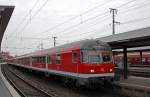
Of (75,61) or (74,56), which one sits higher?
(74,56)

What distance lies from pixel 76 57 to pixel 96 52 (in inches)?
45.1

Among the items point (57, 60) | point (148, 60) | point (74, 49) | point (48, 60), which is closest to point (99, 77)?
point (74, 49)

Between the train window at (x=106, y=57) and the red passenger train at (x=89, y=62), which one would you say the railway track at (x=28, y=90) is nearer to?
the red passenger train at (x=89, y=62)

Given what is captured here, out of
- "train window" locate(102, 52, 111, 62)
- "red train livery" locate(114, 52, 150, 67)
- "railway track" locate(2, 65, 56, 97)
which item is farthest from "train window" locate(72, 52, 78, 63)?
"red train livery" locate(114, 52, 150, 67)

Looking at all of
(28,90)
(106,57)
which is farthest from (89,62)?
(28,90)

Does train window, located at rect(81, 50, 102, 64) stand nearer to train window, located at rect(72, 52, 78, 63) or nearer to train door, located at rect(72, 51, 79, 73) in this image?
train door, located at rect(72, 51, 79, 73)

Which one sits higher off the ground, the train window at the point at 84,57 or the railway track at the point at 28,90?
the train window at the point at 84,57

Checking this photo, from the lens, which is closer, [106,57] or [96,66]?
[96,66]

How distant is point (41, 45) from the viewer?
75.2 meters

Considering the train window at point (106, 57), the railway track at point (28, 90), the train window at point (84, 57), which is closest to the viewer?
the train window at point (84, 57)

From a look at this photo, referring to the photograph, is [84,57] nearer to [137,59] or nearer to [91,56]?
[91,56]

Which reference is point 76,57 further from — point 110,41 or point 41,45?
point 41,45

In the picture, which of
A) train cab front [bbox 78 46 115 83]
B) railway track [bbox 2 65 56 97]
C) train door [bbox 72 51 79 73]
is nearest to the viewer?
train cab front [bbox 78 46 115 83]

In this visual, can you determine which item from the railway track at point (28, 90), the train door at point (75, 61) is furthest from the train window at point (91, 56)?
the railway track at point (28, 90)
